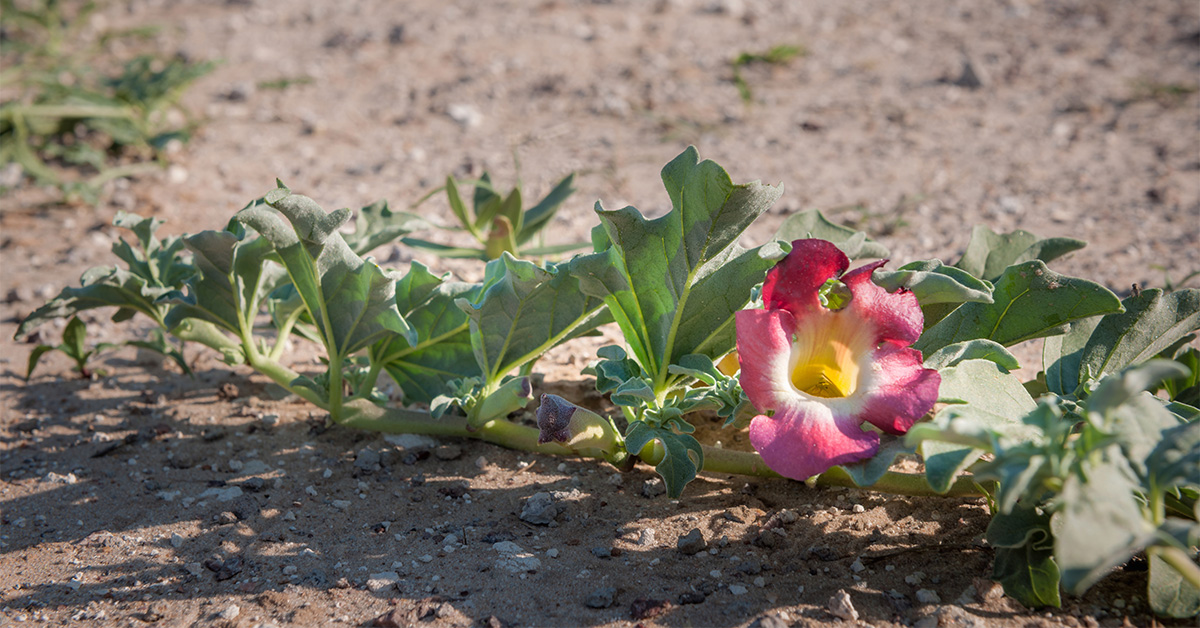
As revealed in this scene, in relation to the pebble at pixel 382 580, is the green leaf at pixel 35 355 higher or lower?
higher

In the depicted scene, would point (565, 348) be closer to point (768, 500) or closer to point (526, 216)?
point (526, 216)

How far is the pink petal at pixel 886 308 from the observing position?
155 centimetres

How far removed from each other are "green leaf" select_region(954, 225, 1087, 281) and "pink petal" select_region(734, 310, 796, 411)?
25.0 inches

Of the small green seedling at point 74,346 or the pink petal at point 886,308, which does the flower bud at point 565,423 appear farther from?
the small green seedling at point 74,346

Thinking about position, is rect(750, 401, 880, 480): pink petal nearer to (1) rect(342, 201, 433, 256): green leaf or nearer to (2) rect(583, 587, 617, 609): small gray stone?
(2) rect(583, 587, 617, 609): small gray stone

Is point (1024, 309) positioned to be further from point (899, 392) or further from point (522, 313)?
point (522, 313)

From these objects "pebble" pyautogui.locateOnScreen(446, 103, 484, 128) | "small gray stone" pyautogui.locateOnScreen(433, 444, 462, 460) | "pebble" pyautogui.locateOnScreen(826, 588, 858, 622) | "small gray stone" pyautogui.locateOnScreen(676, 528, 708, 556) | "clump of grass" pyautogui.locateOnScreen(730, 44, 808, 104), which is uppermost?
"clump of grass" pyautogui.locateOnScreen(730, 44, 808, 104)

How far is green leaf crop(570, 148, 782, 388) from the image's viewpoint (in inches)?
61.7

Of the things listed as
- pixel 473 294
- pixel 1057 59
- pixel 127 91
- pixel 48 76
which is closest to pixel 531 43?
pixel 127 91

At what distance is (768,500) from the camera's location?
1884 mm

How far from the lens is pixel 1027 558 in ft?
4.88

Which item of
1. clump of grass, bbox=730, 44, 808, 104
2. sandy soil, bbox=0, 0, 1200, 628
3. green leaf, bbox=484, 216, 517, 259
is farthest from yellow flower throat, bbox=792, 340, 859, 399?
clump of grass, bbox=730, 44, 808, 104

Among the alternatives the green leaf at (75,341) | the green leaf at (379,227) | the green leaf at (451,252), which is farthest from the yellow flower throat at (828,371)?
the green leaf at (75,341)

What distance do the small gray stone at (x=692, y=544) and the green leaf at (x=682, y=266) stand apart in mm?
291
